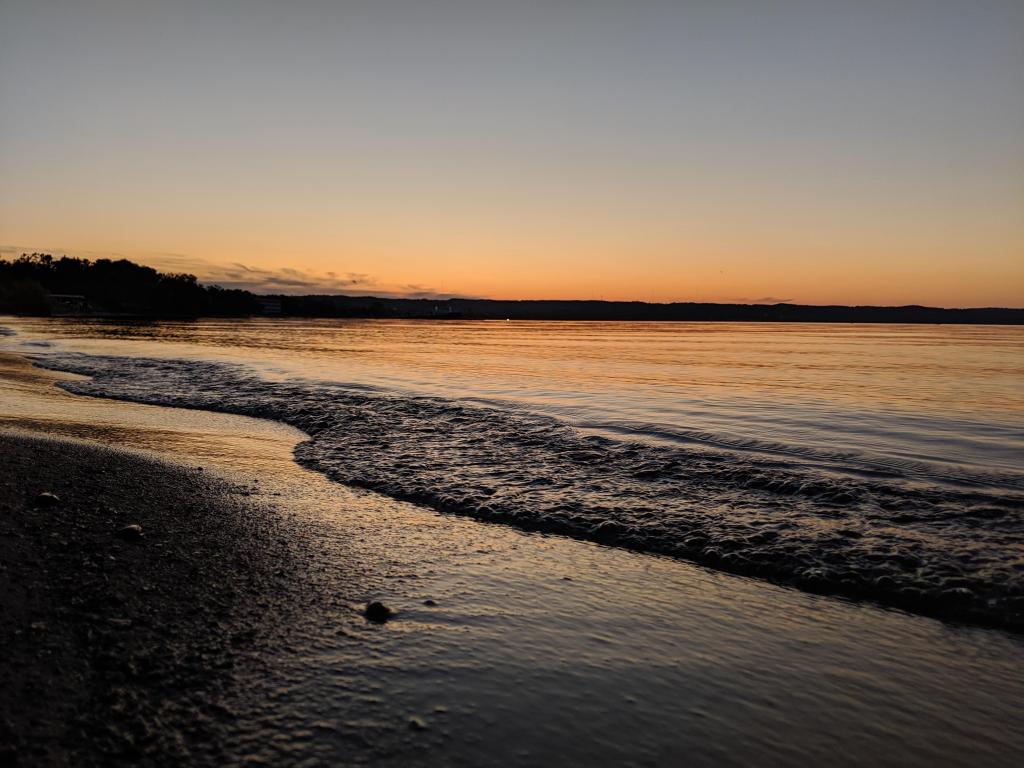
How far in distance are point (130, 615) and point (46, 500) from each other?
3.33 meters

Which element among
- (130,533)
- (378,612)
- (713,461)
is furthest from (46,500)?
(713,461)

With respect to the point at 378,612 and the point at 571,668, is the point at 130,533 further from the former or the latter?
the point at 571,668

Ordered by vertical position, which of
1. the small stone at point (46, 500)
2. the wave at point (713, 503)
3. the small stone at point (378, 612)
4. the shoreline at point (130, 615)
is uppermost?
the small stone at point (46, 500)

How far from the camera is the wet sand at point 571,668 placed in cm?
319

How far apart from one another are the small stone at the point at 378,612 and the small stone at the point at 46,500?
164 inches

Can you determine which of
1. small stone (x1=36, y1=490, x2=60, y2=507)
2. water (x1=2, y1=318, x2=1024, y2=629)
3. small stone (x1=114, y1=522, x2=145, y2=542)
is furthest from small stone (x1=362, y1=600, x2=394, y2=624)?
small stone (x1=36, y1=490, x2=60, y2=507)

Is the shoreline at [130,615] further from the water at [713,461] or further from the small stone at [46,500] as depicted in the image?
the water at [713,461]

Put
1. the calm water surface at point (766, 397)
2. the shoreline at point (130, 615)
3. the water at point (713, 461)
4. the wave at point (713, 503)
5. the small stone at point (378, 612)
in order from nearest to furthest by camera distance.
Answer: the shoreline at point (130, 615) < the small stone at point (378, 612) < the wave at point (713, 503) < the water at point (713, 461) < the calm water surface at point (766, 397)

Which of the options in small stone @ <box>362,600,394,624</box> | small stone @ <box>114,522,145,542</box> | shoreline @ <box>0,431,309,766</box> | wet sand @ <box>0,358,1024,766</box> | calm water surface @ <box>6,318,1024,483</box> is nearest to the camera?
shoreline @ <box>0,431,309,766</box>

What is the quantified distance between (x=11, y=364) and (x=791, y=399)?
3027cm

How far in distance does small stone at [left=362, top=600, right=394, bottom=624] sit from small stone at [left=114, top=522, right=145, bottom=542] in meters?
2.65

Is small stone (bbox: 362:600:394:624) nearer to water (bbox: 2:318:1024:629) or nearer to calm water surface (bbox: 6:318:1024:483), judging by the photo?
water (bbox: 2:318:1024:629)

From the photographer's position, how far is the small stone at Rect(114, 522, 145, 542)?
579 centimetres

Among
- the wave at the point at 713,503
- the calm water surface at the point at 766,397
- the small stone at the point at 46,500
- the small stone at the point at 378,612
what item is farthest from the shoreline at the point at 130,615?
the calm water surface at the point at 766,397
